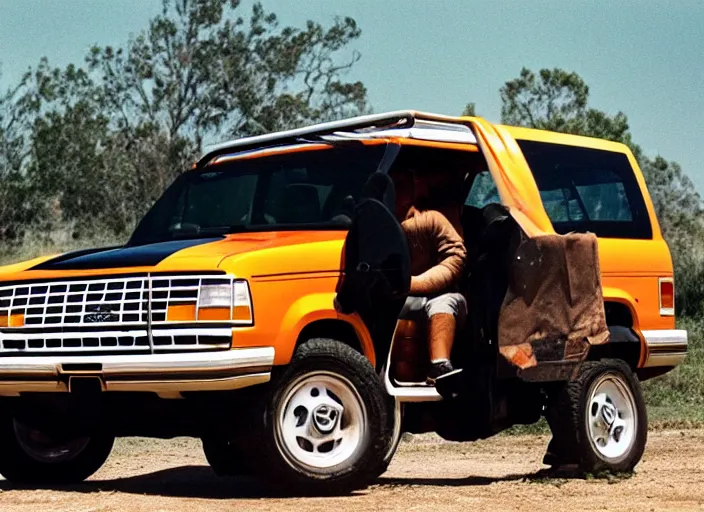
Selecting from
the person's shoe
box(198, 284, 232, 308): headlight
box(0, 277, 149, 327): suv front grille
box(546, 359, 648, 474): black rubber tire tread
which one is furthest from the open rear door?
box(0, 277, 149, 327): suv front grille

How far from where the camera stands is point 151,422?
9.05 meters

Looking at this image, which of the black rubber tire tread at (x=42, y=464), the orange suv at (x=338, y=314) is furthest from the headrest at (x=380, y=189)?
the black rubber tire tread at (x=42, y=464)

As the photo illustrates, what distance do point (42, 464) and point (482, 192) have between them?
340 cm

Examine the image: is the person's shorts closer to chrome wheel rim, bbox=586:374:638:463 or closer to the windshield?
the windshield

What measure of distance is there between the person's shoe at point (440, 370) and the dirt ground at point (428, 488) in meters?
0.67

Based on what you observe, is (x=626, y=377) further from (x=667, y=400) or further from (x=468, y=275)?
(x=667, y=400)

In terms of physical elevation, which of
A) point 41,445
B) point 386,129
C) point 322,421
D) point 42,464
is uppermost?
point 386,129

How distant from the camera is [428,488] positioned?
9.56 m

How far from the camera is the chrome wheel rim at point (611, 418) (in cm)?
1048

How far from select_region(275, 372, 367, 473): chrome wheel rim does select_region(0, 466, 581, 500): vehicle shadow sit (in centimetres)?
31

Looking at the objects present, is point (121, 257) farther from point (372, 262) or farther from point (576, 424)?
point (576, 424)

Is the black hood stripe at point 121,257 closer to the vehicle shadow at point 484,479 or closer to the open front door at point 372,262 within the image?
the open front door at point 372,262

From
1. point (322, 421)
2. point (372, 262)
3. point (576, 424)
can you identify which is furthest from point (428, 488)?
point (372, 262)

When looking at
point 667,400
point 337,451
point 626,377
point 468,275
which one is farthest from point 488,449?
point 667,400
